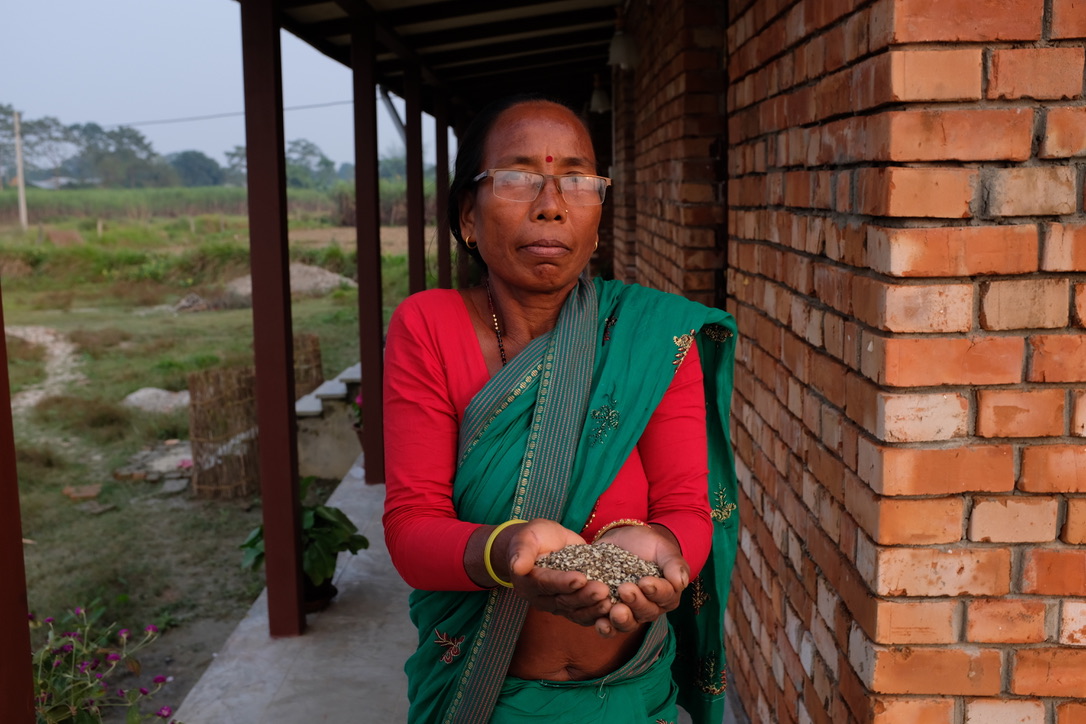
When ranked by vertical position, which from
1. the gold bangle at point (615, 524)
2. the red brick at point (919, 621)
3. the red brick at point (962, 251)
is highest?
the red brick at point (962, 251)

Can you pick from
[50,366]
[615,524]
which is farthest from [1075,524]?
[50,366]

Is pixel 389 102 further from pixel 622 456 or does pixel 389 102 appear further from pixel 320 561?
pixel 622 456

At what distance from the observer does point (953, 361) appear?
163 centimetres

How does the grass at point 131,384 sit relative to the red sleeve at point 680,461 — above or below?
below

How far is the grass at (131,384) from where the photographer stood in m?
6.60

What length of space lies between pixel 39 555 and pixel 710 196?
601 centimetres

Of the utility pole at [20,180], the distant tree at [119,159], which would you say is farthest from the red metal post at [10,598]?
the distant tree at [119,159]

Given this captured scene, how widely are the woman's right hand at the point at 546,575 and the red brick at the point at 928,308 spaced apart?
65 cm

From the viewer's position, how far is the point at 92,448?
11.3 m

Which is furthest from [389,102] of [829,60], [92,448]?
[829,60]

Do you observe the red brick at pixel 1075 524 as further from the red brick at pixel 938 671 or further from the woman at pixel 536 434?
the woman at pixel 536 434

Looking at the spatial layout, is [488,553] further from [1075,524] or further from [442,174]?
[442,174]

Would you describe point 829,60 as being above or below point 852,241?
above

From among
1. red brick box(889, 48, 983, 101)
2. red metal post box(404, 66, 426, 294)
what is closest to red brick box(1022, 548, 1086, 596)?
red brick box(889, 48, 983, 101)
